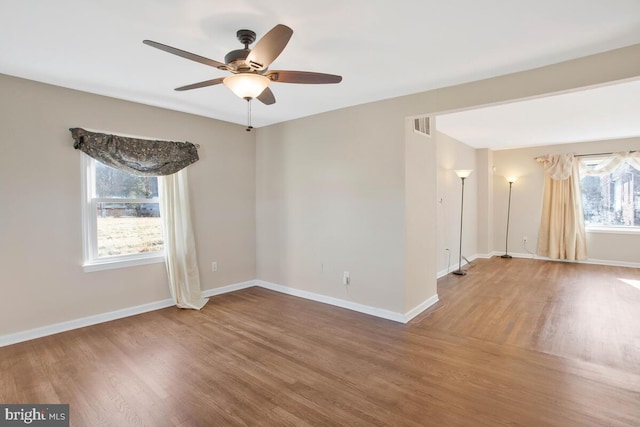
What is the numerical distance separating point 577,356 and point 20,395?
168 inches

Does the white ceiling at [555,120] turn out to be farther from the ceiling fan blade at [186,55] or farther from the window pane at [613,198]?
the ceiling fan blade at [186,55]

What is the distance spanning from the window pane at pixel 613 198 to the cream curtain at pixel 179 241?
7603 mm

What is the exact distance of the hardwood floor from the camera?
6.68 feet

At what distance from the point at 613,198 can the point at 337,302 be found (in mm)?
6346

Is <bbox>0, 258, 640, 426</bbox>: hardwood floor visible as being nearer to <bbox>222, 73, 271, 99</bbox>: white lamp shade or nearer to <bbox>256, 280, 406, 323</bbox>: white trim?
<bbox>256, 280, 406, 323</bbox>: white trim

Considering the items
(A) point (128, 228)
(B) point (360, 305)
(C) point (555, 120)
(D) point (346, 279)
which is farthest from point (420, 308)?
(A) point (128, 228)

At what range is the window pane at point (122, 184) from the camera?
357 cm

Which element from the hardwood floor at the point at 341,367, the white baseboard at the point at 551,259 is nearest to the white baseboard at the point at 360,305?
the hardwood floor at the point at 341,367

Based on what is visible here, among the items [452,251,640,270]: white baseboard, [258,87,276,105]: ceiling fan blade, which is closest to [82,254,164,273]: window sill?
[258,87,276,105]: ceiling fan blade

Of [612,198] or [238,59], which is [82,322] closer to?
[238,59]

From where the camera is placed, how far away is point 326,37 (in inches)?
87.6

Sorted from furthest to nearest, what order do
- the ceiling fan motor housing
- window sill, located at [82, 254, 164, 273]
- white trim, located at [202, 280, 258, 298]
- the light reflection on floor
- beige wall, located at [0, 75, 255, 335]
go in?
the light reflection on floor → white trim, located at [202, 280, 258, 298] → window sill, located at [82, 254, 164, 273] → beige wall, located at [0, 75, 255, 335] → the ceiling fan motor housing

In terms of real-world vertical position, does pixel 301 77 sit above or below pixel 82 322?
above

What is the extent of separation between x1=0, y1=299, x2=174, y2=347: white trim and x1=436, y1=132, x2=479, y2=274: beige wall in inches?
170
